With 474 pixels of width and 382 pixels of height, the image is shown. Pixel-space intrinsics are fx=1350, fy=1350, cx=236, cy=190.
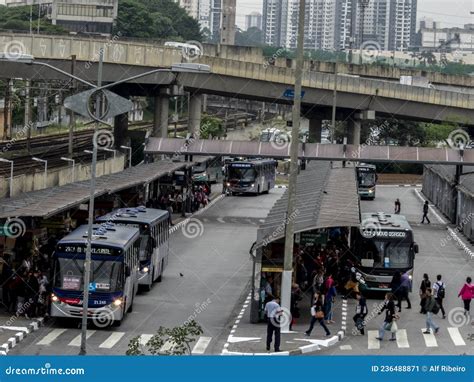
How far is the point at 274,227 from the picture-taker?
120 ft

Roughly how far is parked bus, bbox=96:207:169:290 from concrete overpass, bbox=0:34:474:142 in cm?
3289

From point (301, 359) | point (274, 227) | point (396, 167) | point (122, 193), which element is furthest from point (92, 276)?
point (396, 167)

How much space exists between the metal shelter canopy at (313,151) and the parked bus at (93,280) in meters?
34.0

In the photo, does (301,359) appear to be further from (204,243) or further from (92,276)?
(204,243)

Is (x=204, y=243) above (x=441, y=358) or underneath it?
underneath

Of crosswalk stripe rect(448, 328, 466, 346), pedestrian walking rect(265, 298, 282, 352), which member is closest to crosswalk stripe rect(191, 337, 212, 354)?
pedestrian walking rect(265, 298, 282, 352)

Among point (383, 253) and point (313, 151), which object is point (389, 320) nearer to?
point (383, 253)

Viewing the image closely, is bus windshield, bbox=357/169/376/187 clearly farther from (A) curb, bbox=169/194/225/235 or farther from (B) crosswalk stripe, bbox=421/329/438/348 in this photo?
(B) crosswalk stripe, bbox=421/329/438/348

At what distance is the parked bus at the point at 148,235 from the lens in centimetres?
3956

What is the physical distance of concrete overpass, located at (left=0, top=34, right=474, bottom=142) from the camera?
7775 centimetres

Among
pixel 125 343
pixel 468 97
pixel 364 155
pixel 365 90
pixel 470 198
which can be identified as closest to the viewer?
pixel 125 343

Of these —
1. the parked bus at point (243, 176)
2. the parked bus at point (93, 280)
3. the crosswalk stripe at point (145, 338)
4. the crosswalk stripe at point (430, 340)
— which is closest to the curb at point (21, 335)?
the parked bus at point (93, 280)

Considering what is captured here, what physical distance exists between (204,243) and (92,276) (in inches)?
851

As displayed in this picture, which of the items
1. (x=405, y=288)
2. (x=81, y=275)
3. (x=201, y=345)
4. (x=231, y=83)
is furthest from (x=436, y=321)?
(x=231, y=83)
